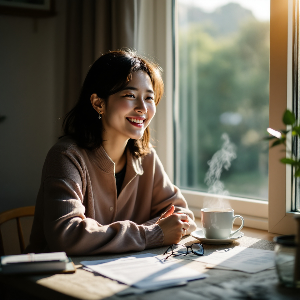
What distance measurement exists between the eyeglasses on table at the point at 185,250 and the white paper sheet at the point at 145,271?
0.08 meters

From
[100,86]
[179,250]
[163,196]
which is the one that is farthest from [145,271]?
[100,86]

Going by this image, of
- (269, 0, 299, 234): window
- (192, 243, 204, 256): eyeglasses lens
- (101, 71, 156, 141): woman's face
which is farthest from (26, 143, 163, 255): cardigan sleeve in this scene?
(269, 0, 299, 234): window

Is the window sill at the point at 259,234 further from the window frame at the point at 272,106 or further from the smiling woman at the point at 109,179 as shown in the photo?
the smiling woman at the point at 109,179

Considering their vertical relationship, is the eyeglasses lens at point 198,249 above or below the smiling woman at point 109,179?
below

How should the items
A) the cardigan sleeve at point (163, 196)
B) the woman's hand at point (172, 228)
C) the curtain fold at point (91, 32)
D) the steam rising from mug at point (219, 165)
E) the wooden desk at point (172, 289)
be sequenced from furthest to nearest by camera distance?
1. the steam rising from mug at point (219, 165)
2. the curtain fold at point (91, 32)
3. the cardigan sleeve at point (163, 196)
4. the woman's hand at point (172, 228)
5. the wooden desk at point (172, 289)

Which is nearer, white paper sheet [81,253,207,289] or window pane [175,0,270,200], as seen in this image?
white paper sheet [81,253,207,289]

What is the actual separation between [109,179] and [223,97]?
1.02 meters

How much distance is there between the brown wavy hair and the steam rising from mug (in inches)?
22.5

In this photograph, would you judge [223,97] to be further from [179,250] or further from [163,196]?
[179,250]

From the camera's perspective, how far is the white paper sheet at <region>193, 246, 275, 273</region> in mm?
1127

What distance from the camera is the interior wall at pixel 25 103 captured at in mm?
2264

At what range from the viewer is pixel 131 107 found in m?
1.63

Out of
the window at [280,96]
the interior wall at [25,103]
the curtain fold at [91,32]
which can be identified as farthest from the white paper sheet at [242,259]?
the interior wall at [25,103]

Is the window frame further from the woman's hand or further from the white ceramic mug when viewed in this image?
the woman's hand
